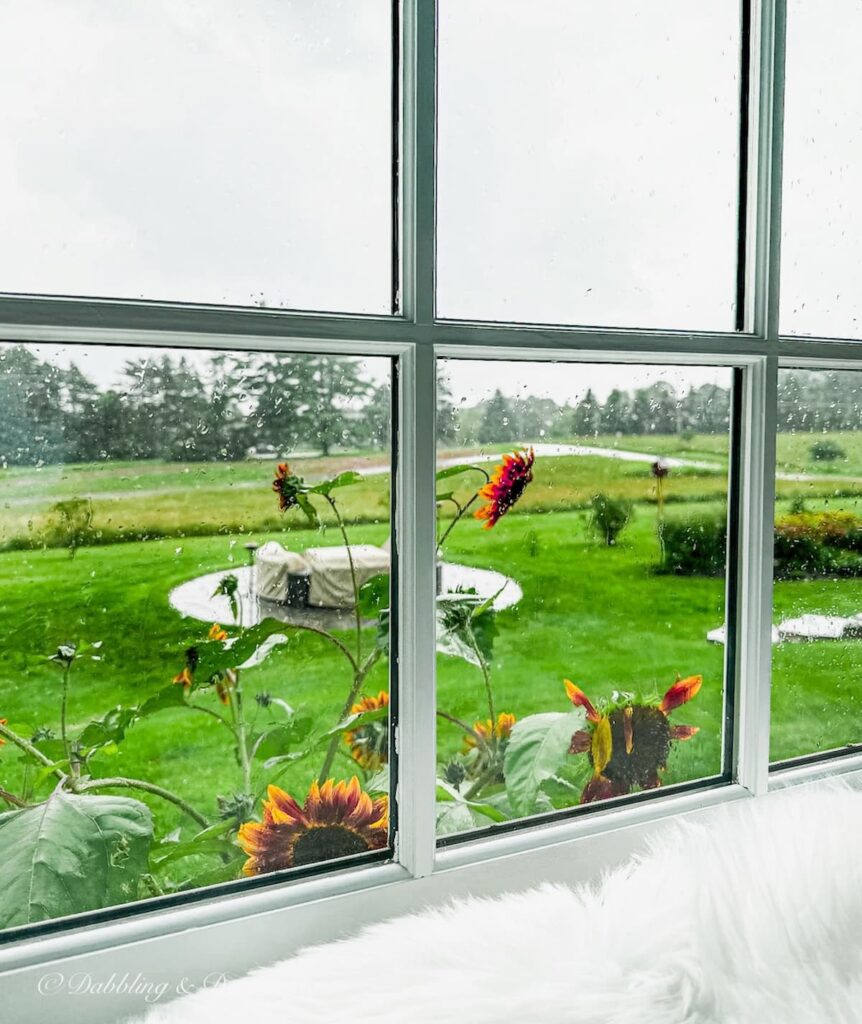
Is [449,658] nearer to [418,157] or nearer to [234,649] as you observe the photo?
[234,649]

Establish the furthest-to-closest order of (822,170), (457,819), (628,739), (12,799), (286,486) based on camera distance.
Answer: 1. (822,170)
2. (628,739)
3. (457,819)
4. (286,486)
5. (12,799)

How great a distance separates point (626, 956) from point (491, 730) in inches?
11.4

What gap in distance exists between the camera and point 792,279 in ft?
4.11

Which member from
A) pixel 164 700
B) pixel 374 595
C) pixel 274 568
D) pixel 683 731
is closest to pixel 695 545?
pixel 683 731

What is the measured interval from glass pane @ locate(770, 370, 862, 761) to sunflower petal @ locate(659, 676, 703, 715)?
0.15 metres

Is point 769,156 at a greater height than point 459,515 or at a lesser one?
greater

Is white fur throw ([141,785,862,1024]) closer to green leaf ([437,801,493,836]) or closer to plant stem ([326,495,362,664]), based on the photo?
green leaf ([437,801,493,836])

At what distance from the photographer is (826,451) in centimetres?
133

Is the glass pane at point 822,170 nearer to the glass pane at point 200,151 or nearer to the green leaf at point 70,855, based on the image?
the glass pane at point 200,151

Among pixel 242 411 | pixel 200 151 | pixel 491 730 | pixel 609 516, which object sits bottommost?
pixel 491 730

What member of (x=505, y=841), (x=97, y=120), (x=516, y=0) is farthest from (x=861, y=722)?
(x=97, y=120)

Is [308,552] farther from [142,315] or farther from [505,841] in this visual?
[505,841]

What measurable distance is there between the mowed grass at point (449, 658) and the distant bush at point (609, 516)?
0.01 meters

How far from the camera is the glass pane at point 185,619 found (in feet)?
2.74
